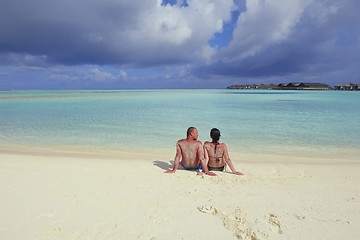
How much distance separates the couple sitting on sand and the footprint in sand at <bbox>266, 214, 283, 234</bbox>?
2.16 m

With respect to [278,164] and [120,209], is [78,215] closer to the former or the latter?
[120,209]

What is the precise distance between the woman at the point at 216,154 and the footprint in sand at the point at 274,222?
85.0 inches

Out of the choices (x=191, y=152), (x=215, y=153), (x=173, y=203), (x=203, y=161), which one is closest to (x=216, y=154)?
(x=215, y=153)

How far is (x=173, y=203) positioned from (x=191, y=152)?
6.52ft

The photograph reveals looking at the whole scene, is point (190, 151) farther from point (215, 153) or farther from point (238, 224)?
point (238, 224)

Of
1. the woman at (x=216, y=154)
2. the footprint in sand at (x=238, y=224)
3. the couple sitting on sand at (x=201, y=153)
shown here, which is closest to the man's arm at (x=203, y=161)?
the couple sitting on sand at (x=201, y=153)

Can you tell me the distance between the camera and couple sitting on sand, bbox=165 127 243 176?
19.8 ft

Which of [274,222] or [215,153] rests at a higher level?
[215,153]

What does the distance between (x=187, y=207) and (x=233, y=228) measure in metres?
0.87

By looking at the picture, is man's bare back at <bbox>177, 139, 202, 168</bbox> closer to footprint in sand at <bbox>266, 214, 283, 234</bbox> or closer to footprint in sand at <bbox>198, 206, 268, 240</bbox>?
footprint in sand at <bbox>198, 206, 268, 240</bbox>

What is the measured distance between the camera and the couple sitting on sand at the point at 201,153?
237 inches

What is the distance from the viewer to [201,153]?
602cm

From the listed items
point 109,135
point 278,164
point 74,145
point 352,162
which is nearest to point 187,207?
point 278,164

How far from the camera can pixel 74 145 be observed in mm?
10234
